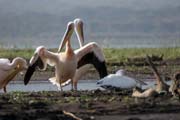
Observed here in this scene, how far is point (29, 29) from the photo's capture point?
82125 millimetres

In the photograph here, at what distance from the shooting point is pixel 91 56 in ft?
68.4

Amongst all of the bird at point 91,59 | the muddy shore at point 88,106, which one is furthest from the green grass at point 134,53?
the muddy shore at point 88,106

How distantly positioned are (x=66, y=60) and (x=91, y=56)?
1.00 m

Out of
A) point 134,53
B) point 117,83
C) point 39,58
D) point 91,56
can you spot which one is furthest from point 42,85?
point 134,53

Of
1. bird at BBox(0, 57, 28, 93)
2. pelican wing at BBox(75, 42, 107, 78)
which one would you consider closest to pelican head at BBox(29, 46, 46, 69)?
bird at BBox(0, 57, 28, 93)

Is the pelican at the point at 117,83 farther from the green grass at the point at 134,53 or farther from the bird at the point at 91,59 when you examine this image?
the green grass at the point at 134,53

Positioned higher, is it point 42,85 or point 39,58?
point 39,58

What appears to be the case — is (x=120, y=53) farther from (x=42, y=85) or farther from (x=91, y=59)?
(x=91, y=59)

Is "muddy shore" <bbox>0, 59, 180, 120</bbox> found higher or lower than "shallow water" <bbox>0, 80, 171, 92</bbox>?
lower

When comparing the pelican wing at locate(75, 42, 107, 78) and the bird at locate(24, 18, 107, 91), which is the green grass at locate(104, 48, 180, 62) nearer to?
the pelican wing at locate(75, 42, 107, 78)

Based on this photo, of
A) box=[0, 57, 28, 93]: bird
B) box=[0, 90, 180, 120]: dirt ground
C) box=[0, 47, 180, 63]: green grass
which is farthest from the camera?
box=[0, 47, 180, 63]: green grass

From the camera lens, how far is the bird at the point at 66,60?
65.6 ft

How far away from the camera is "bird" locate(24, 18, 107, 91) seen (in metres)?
20.0

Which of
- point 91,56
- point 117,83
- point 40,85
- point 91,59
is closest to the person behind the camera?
point 117,83
